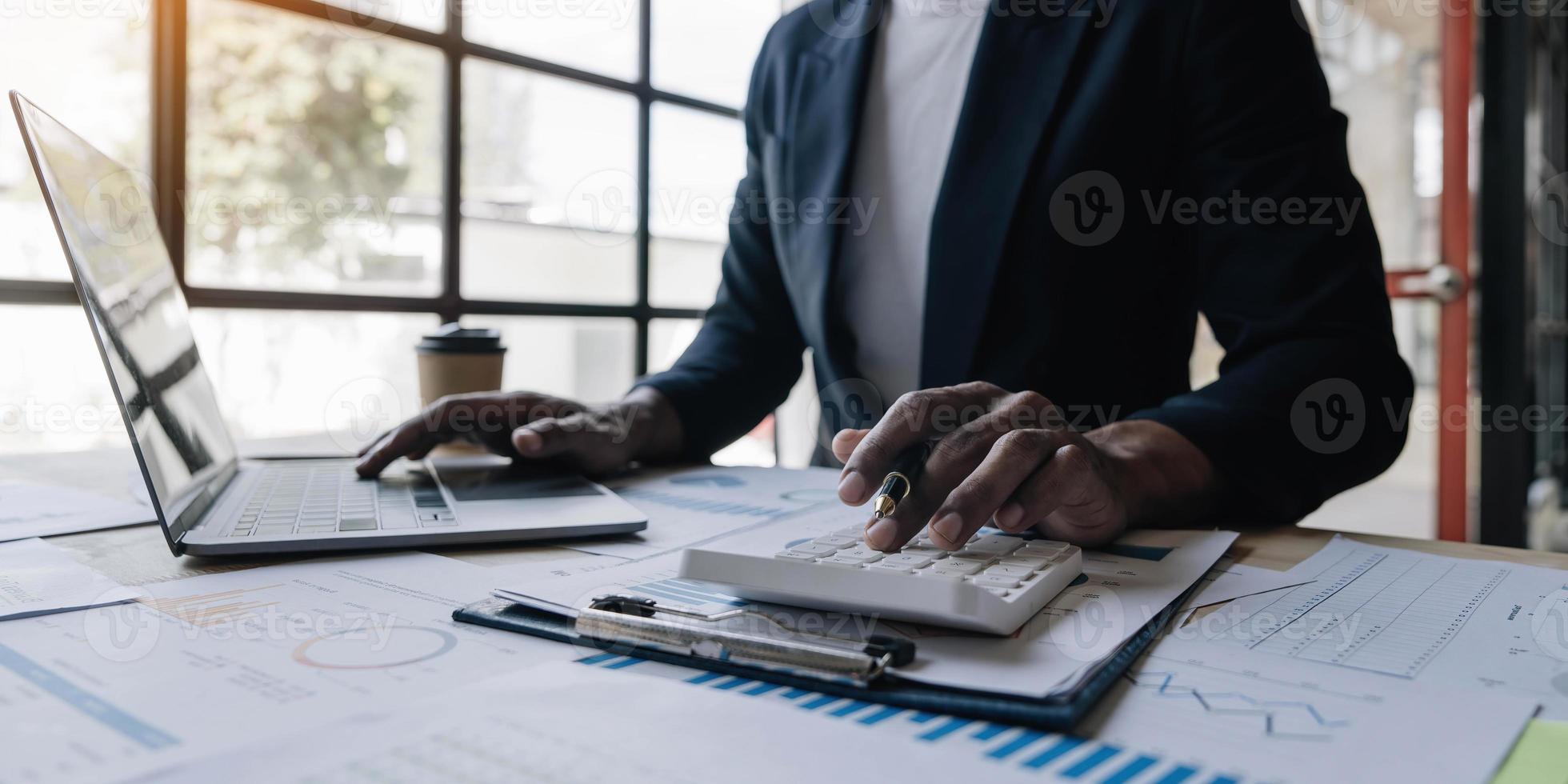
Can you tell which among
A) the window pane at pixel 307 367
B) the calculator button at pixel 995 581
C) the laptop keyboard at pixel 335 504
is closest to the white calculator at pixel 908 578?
the calculator button at pixel 995 581

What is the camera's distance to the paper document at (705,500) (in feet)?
2.15

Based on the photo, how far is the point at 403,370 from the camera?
1.96 m

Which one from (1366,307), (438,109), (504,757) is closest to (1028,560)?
(504,757)

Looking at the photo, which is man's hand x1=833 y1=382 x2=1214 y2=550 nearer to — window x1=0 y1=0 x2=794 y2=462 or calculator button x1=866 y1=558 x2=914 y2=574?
calculator button x1=866 y1=558 x2=914 y2=574

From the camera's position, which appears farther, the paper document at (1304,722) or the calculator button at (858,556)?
the calculator button at (858,556)

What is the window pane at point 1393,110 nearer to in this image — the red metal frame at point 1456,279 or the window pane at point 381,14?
the red metal frame at point 1456,279

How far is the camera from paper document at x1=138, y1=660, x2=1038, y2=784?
0.96 ft

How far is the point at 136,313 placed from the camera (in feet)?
2.38

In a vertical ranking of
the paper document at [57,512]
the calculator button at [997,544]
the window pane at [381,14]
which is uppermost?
the window pane at [381,14]

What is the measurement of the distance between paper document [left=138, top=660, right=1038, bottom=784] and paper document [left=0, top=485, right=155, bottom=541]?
1.65 feet

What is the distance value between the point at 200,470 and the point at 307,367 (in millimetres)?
1180

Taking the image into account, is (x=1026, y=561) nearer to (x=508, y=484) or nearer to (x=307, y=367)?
(x=508, y=484)

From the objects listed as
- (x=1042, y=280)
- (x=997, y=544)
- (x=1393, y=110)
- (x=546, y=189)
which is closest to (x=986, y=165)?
(x=1042, y=280)

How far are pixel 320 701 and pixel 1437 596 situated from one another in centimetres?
56
